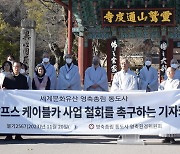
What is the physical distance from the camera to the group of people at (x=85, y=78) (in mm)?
9414

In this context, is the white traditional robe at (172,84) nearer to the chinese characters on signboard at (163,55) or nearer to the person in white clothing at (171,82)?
the person in white clothing at (171,82)

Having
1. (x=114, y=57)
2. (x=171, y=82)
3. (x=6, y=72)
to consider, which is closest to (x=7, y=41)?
(x=114, y=57)

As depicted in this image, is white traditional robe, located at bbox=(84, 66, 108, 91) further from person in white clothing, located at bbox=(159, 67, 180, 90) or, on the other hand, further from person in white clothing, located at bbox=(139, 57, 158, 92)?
person in white clothing, located at bbox=(159, 67, 180, 90)

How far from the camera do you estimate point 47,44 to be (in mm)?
38344

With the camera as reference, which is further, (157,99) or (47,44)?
(47,44)

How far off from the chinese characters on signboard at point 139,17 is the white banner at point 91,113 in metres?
9.32

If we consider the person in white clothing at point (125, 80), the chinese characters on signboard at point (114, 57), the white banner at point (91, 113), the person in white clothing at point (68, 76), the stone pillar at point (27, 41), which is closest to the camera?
the white banner at point (91, 113)

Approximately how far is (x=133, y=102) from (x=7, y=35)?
27421 mm

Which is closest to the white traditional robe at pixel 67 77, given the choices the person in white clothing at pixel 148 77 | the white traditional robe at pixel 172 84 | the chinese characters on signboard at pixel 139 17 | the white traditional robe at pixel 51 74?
the white traditional robe at pixel 51 74

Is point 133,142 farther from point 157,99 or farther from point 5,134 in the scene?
point 5,134

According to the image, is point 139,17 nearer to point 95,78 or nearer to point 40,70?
point 95,78

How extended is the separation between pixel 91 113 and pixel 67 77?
197 centimetres

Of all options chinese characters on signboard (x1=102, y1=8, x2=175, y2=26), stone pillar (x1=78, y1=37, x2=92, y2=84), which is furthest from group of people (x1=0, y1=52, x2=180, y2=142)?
stone pillar (x1=78, y1=37, x2=92, y2=84)
